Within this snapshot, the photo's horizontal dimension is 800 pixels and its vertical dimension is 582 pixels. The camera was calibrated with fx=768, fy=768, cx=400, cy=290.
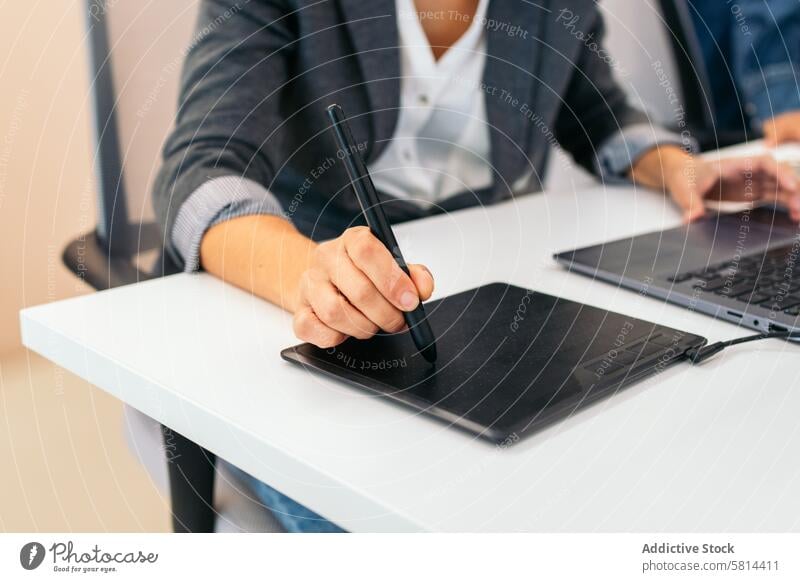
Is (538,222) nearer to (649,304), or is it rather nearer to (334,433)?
(649,304)

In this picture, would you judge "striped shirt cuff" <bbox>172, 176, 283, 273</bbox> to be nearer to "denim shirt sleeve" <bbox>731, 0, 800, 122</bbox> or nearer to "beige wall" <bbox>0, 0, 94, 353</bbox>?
"beige wall" <bbox>0, 0, 94, 353</bbox>

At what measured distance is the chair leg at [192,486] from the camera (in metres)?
0.43

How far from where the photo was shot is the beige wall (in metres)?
0.53

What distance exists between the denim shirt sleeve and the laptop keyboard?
827 millimetres

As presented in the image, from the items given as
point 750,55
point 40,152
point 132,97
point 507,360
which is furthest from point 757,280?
point 750,55

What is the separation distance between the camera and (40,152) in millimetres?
679

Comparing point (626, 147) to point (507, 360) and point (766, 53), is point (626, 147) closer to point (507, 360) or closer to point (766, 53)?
point (507, 360)

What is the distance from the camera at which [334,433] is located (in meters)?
0.28

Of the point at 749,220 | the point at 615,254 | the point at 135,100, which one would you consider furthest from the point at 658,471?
the point at 135,100

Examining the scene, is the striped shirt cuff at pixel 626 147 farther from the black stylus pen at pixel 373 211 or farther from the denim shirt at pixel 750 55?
the denim shirt at pixel 750 55

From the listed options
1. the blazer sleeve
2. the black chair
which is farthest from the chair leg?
the blazer sleeve
